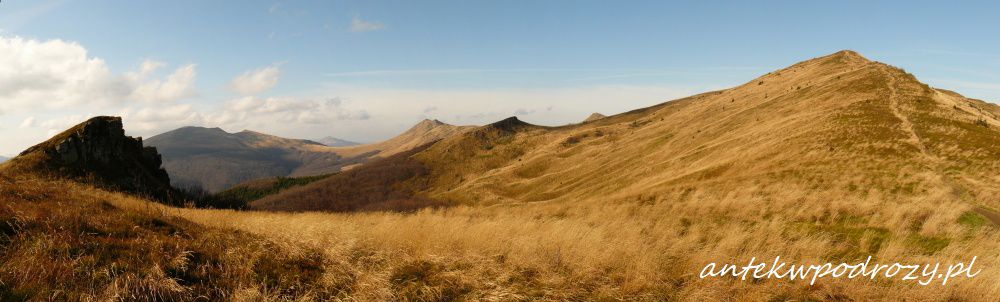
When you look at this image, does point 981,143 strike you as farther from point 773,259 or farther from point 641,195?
point 773,259

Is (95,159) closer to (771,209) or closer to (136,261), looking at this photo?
(136,261)

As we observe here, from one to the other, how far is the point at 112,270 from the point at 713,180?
3571 cm

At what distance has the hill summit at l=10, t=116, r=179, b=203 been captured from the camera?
29.9 meters

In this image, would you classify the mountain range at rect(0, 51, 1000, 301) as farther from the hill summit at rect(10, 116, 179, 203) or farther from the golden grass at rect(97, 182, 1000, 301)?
the hill summit at rect(10, 116, 179, 203)

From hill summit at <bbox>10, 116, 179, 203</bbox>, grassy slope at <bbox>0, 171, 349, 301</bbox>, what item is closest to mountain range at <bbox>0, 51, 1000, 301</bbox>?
grassy slope at <bbox>0, 171, 349, 301</bbox>

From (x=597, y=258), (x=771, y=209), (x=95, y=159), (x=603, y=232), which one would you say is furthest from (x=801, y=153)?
(x=95, y=159)

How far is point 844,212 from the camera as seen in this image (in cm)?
1967

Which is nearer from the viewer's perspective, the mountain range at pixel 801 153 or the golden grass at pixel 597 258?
the golden grass at pixel 597 258

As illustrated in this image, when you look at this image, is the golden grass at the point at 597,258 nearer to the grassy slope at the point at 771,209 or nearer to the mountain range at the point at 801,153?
the grassy slope at the point at 771,209

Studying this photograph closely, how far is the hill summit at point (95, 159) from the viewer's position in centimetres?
2994

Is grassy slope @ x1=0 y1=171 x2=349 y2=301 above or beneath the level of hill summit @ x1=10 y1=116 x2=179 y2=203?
beneath

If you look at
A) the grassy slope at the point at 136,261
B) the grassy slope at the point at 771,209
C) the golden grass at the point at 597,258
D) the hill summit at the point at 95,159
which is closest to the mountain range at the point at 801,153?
the grassy slope at the point at 771,209

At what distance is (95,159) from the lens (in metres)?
37.3

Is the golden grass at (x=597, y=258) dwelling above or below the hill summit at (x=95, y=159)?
below
